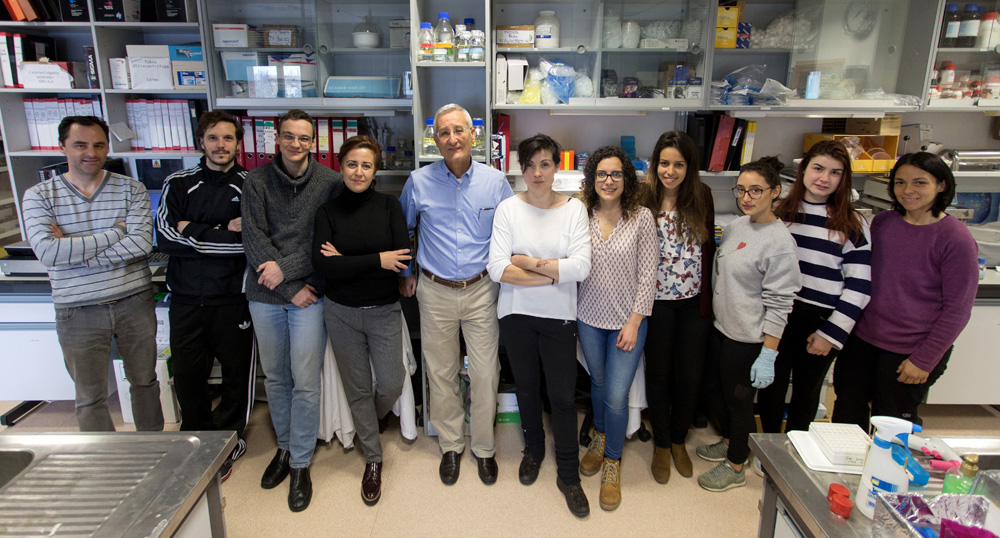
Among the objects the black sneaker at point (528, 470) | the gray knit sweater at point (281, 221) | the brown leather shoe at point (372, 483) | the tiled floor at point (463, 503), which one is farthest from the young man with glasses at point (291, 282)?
the black sneaker at point (528, 470)

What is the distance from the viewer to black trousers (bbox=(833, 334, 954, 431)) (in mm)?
2201

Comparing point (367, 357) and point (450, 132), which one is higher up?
point (450, 132)

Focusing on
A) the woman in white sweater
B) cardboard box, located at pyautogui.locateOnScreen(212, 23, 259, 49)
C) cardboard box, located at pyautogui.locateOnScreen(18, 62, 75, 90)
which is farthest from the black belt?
cardboard box, located at pyautogui.locateOnScreen(18, 62, 75, 90)

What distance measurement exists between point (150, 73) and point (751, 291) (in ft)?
10.9

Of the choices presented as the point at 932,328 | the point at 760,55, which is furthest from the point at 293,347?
the point at 760,55

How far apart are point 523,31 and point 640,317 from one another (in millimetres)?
1703

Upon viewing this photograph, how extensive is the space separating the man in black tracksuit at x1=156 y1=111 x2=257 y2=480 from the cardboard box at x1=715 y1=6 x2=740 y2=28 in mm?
2502

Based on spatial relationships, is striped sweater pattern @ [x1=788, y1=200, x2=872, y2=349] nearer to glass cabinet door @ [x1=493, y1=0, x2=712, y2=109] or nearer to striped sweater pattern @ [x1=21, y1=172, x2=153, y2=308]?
glass cabinet door @ [x1=493, y1=0, x2=712, y2=109]

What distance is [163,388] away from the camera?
9.71 feet

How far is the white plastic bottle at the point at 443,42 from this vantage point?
110 inches

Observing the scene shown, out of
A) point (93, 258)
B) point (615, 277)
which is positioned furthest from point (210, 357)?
point (615, 277)

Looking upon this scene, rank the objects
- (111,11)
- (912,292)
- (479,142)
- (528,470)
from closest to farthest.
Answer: (912,292)
(528,470)
(479,142)
(111,11)

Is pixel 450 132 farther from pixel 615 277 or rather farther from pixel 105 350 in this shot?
pixel 105 350

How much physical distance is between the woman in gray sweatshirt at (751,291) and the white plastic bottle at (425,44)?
1.58m
